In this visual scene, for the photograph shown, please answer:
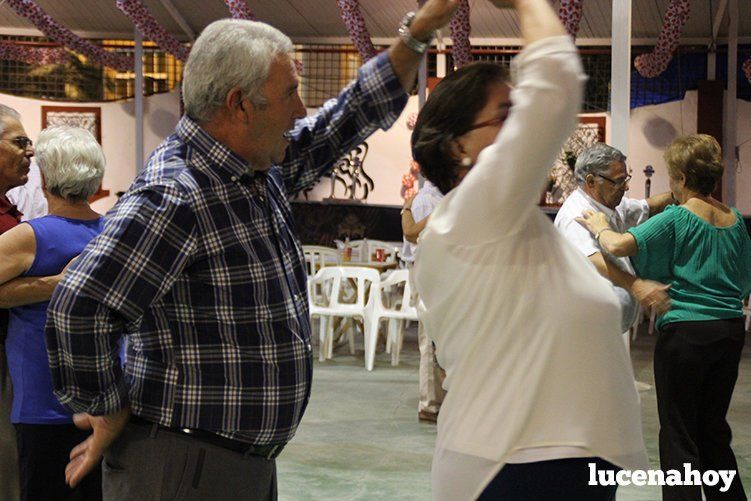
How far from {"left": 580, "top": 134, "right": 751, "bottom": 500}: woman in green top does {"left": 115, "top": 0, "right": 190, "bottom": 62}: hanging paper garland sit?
820cm

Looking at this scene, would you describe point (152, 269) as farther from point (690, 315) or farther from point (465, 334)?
point (690, 315)

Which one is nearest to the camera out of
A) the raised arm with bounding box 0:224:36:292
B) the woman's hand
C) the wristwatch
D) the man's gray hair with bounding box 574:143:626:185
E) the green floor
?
the wristwatch

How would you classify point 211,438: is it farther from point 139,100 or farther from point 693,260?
point 139,100

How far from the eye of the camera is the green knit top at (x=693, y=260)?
3.80 m

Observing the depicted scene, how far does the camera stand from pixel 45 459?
2768 millimetres

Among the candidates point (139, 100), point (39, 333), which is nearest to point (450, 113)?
point (39, 333)

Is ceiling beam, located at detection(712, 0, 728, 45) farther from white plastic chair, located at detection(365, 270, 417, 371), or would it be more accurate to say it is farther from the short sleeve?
the short sleeve

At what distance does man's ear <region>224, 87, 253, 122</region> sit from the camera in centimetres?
189

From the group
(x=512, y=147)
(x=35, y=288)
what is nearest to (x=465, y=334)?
(x=512, y=147)

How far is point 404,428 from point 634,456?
459cm

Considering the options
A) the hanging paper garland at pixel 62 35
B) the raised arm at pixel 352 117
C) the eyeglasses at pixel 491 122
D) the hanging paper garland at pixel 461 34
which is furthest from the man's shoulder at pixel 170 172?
the hanging paper garland at pixel 62 35

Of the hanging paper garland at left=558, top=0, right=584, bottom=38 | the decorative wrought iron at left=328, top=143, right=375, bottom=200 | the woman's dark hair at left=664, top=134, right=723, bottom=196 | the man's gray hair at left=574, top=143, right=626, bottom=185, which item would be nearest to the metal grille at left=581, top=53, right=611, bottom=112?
the decorative wrought iron at left=328, top=143, right=375, bottom=200

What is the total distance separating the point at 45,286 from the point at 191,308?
0.96 m

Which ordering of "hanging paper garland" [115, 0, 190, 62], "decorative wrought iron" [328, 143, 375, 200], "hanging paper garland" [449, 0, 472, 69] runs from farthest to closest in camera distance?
1. "decorative wrought iron" [328, 143, 375, 200]
2. "hanging paper garland" [115, 0, 190, 62]
3. "hanging paper garland" [449, 0, 472, 69]
